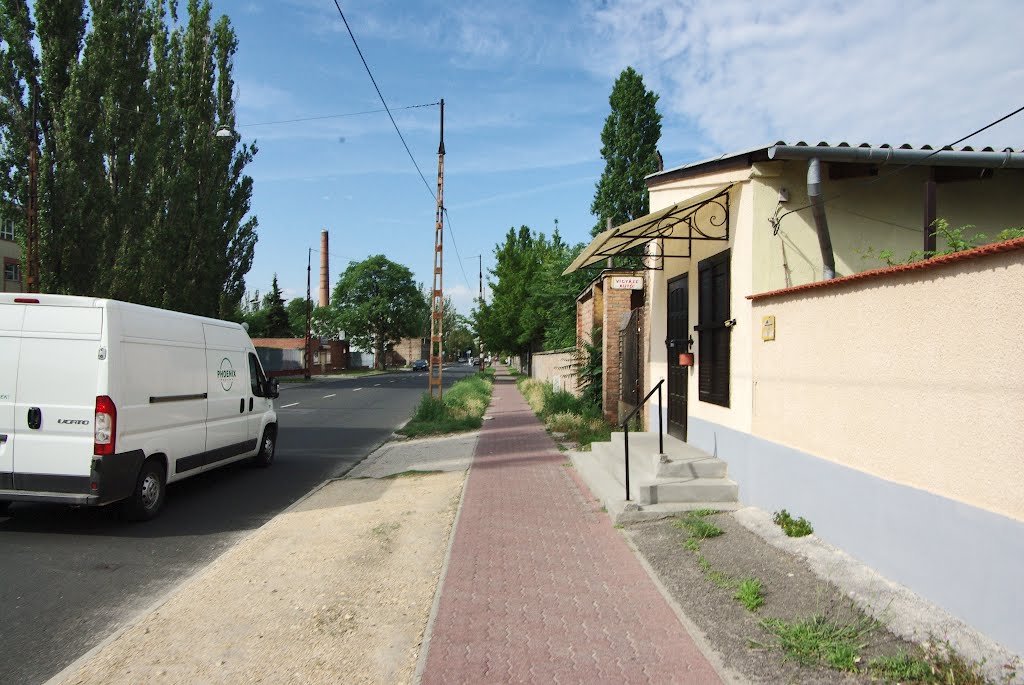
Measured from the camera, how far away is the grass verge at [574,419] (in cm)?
1305

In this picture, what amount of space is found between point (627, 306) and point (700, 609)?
9932mm

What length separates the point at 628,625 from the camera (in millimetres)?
4418

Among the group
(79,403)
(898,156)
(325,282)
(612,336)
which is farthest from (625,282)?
(325,282)

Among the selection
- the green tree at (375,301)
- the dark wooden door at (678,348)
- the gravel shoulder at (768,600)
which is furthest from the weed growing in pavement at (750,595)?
the green tree at (375,301)

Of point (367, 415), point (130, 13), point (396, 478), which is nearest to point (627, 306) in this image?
point (396, 478)

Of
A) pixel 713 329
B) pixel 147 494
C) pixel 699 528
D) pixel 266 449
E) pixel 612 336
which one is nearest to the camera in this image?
pixel 699 528

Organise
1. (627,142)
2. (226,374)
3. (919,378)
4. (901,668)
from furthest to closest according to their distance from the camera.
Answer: (627,142), (226,374), (919,378), (901,668)

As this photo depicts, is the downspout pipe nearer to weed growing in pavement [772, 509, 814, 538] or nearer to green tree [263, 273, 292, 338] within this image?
weed growing in pavement [772, 509, 814, 538]

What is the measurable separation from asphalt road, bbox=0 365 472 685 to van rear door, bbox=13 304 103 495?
63 cm

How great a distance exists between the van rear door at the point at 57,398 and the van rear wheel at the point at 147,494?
65 centimetres

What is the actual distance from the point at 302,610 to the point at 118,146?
21622 mm

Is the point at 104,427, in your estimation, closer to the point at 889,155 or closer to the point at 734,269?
the point at 734,269

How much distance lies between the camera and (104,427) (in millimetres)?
6676

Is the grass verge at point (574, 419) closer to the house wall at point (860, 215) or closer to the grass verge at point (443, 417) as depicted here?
the grass verge at point (443, 417)
